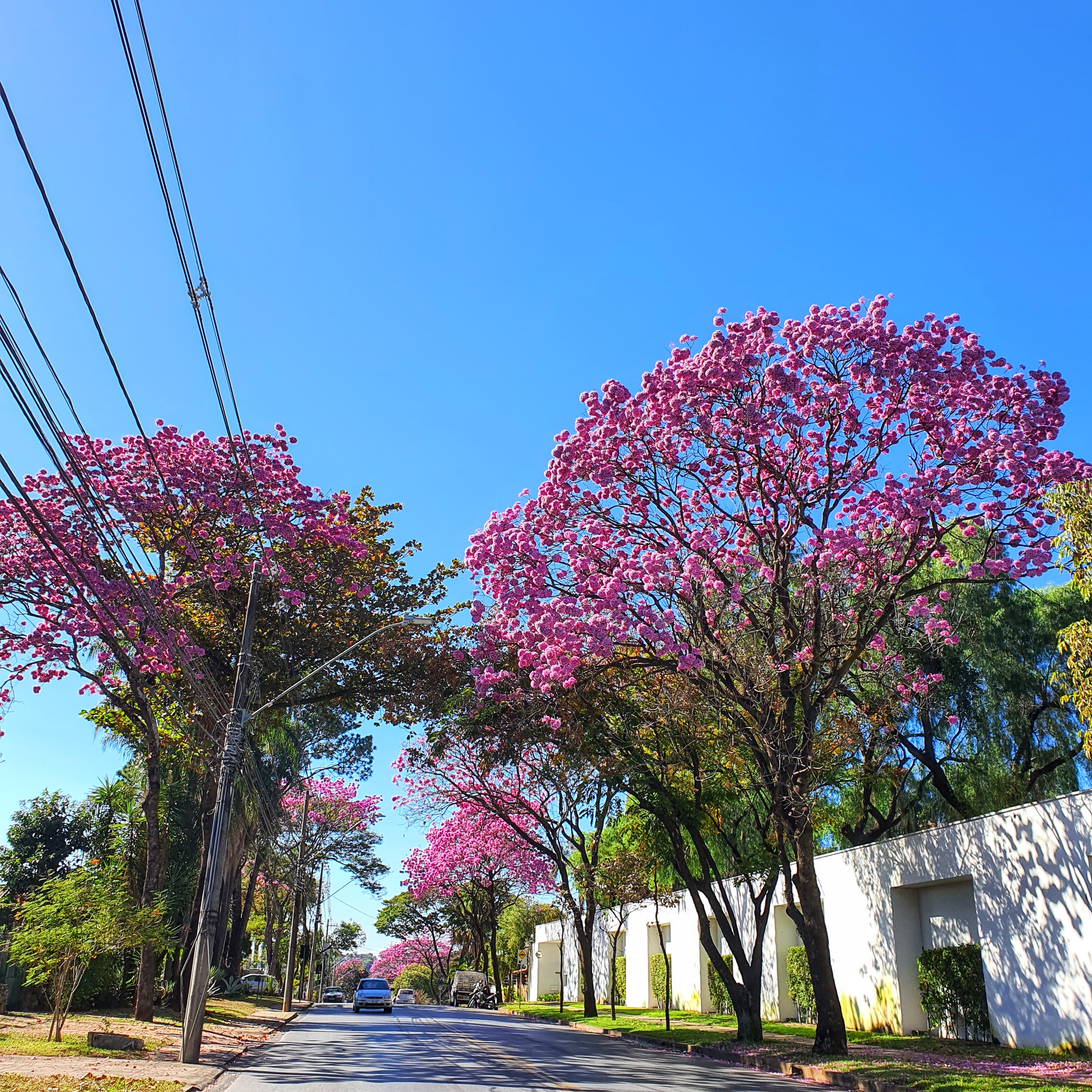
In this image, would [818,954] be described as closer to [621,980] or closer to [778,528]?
[778,528]

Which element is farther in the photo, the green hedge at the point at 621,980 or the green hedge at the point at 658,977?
the green hedge at the point at 621,980

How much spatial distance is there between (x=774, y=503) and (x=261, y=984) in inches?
2023

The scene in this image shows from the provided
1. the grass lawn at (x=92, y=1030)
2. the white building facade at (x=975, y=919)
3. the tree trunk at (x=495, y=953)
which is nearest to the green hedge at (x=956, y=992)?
the white building facade at (x=975, y=919)

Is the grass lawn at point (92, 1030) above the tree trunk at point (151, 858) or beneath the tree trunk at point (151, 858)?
beneath

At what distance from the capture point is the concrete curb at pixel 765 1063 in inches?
480

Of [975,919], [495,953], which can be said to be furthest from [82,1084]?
[495,953]

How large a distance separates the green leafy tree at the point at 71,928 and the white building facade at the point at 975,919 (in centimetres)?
1142

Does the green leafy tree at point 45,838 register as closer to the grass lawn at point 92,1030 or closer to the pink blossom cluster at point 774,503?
the grass lawn at point 92,1030

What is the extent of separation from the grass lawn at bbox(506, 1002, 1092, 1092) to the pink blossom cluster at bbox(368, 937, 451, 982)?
5334cm

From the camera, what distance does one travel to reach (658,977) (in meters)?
34.7

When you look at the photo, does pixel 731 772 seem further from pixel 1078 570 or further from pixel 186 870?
pixel 186 870

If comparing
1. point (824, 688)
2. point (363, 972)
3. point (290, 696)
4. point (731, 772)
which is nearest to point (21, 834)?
point (290, 696)

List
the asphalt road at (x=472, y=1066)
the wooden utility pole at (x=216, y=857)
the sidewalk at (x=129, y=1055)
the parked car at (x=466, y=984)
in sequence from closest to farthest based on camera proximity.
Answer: the asphalt road at (x=472, y=1066), the sidewalk at (x=129, y=1055), the wooden utility pole at (x=216, y=857), the parked car at (x=466, y=984)

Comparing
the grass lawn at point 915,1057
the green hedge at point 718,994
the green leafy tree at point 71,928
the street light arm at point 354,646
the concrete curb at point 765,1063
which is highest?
the street light arm at point 354,646
